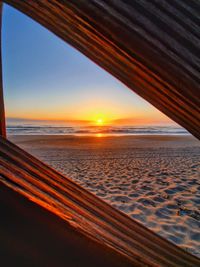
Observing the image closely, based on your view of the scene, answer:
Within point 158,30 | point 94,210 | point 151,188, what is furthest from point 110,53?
point 151,188

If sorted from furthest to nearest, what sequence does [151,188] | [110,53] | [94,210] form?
[151,188], [94,210], [110,53]

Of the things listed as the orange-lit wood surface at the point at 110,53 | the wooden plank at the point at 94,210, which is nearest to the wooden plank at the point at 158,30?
the orange-lit wood surface at the point at 110,53

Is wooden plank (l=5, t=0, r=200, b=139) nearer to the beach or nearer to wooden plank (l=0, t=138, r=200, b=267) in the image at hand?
wooden plank (l=0, t=138, r=200, b=267)

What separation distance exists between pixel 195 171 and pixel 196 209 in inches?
135

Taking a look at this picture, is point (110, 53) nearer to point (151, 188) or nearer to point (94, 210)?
point (94, 210)

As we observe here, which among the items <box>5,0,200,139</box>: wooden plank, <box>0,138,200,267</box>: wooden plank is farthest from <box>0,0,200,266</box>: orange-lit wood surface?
<box>0,138,200,267</box>: wooden plank

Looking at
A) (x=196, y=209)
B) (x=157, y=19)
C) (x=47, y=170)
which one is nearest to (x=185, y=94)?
(x=157, y=19)

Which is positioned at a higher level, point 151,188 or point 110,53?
point 110,53

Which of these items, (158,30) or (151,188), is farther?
(151,188)

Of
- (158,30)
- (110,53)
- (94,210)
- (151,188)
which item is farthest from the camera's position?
(151,188)

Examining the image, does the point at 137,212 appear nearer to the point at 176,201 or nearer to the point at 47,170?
the point at 176,201

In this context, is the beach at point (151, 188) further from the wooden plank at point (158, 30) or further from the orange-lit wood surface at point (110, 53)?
the wooden plank at point (158, 30)

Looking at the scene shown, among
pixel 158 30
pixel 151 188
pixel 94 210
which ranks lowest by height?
pixel 151 188

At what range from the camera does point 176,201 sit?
190 inches
